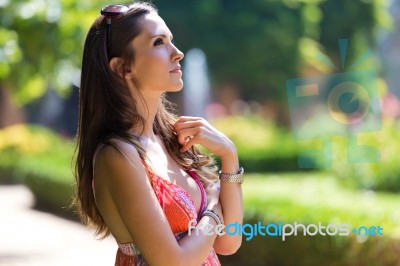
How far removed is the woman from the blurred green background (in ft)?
1.25

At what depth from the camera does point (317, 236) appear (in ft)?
19.9

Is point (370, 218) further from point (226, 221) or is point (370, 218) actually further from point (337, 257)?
point (226, 221)

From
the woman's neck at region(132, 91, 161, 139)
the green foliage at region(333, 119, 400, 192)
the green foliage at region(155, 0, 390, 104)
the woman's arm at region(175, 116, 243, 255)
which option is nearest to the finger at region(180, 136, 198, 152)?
the woman's arm at region(175, 116, 243, 255)

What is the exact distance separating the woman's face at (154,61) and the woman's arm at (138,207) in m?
0.20

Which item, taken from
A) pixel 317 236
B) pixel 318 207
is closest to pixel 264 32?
pixel 318 207

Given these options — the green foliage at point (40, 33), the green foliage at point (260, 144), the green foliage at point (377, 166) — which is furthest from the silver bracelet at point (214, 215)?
the green foliage at point (260, 144)

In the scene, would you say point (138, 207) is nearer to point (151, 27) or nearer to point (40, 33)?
point (151, 27)

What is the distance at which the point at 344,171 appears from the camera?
9.82 metres

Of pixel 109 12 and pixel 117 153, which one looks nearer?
pixel 117 153

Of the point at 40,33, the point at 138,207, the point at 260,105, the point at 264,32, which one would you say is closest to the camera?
the point at 138,207

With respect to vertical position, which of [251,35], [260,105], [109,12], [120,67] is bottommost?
[260,105]

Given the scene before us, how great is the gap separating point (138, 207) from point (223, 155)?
0.39 meters

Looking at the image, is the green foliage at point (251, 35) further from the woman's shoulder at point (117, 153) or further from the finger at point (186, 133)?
the woman's shoulder at point (117, 153)

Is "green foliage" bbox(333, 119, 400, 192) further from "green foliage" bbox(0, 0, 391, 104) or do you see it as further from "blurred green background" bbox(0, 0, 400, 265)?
"green foliage" bbox(0, 0, 391, 104)
